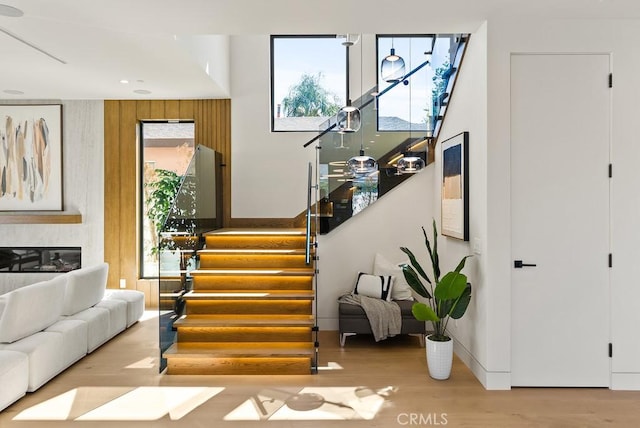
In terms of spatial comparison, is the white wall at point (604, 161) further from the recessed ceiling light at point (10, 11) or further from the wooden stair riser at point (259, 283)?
the recessed ceiling light at point (10, 11)

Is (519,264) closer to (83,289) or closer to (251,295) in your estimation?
(251,295)

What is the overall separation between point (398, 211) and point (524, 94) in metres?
2.45

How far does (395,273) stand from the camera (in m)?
5.83

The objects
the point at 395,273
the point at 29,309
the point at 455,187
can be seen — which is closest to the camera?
the point at 29,309

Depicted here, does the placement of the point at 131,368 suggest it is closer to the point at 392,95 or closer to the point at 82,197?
the point at 82,197

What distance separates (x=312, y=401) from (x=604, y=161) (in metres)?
3.27

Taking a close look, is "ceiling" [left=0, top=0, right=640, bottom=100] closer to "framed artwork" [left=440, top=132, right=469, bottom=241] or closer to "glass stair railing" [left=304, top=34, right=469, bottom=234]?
"framed artwork" [left=440, top=132, right=469, bottom=241]

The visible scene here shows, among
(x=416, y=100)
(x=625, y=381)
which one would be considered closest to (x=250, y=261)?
(x=416, y=100)

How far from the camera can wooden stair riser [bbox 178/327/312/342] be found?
4645mm

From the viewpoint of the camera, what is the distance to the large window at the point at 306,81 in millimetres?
7402

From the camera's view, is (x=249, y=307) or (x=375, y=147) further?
(x=375, y=147)

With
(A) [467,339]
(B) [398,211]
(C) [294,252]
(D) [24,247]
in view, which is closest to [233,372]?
(C) [294,252]

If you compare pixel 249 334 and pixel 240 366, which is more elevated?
pixel 249 334

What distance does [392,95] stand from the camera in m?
6.05
